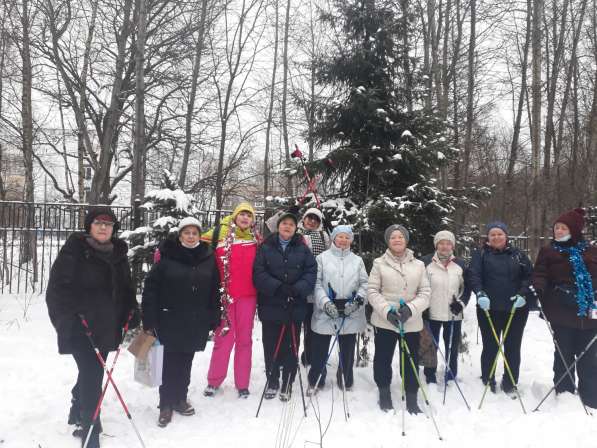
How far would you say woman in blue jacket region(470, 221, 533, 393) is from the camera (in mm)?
4383

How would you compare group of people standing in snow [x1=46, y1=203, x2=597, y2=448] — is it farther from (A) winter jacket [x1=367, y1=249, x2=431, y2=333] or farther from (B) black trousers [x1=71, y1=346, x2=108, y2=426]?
(B) black trousers [x1=71, y1=346, x2=108, y2=426]

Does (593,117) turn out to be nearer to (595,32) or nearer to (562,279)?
(595,32)

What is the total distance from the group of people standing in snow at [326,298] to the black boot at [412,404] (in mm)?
14

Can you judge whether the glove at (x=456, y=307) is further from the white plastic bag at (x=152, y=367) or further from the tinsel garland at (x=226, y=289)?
the white plastic bag at (x=152, y=367)

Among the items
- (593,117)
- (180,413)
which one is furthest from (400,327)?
(593,117)

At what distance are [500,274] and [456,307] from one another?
0.58 metres

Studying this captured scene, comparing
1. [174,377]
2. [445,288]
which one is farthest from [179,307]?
[445,288]

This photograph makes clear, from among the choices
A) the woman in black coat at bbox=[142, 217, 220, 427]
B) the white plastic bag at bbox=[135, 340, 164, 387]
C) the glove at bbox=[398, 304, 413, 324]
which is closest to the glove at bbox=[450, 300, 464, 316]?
the glove at bbox=[398, 304, 413, 324]

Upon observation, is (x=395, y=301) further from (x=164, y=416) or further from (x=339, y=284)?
(x=164, y=416)

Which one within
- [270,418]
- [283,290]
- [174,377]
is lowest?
[270,418]

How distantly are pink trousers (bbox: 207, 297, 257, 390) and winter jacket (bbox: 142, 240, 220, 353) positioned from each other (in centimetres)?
48

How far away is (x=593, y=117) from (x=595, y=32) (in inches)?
120

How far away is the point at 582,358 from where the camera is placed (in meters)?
4.12

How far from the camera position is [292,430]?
364cm
